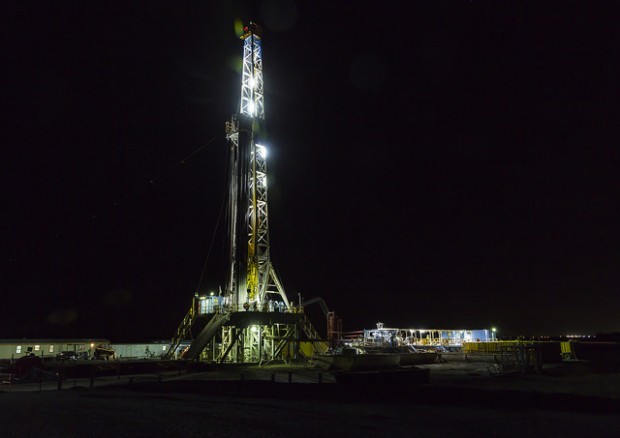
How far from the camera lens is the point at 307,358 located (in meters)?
28.6

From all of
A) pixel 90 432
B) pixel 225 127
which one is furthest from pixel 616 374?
pixel 225 127

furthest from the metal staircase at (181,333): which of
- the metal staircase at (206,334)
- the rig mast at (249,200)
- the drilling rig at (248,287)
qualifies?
the rig mast at (249,200)

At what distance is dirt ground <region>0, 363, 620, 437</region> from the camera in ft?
32.3

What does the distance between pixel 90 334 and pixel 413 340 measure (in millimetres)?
76099

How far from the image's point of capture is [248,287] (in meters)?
30.5

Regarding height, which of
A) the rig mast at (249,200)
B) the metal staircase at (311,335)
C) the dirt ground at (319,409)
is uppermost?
the rig mast at (249,200)

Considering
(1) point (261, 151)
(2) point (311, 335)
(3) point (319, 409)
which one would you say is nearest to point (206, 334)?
(2) point (311, 335)

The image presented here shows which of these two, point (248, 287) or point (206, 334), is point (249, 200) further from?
point (206, 334)

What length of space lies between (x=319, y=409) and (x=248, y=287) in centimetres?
1797

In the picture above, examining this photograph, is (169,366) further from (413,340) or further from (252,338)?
(413,340)

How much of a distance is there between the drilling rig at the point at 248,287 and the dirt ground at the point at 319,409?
718cm

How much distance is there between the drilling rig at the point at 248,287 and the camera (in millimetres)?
27516

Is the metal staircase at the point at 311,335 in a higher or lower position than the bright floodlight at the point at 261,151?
lower

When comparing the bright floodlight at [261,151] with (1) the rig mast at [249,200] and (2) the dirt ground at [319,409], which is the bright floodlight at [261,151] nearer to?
(1) the rig mast at [249,200]
